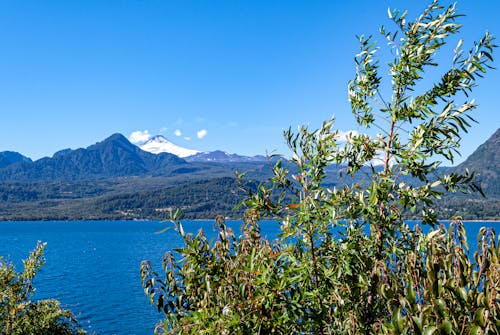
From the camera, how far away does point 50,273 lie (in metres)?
125

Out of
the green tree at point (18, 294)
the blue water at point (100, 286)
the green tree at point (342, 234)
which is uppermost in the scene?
the green tree at point (342, 234)

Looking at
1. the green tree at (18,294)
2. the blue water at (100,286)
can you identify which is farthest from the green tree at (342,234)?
Result: the blue water at (100,286)

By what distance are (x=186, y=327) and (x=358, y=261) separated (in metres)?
2.44

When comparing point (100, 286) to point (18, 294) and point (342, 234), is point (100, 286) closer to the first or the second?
point (18, 294)

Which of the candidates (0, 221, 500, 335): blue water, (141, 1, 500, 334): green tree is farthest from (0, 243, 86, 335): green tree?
(0, 221, 500, 335): blue water

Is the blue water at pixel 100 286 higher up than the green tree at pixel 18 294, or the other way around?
the green tree at pixel 18 294

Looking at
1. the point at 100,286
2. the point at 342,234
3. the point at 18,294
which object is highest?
the point at 342,234

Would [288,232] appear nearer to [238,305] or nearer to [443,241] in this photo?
[238,305]

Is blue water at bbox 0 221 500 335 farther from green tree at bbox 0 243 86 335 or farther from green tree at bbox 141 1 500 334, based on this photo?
green tree at bbox 141 1 500 334

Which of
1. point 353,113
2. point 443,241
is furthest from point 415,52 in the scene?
point 443,241

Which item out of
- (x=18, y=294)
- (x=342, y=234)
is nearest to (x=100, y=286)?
(x=18, y=294)

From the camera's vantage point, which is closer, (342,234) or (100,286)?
(342,234)

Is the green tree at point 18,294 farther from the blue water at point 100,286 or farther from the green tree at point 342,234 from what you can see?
the blue water at point 100,286

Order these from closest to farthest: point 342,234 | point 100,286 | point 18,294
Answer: point 342,234 → point 18,294 → point 100,286
